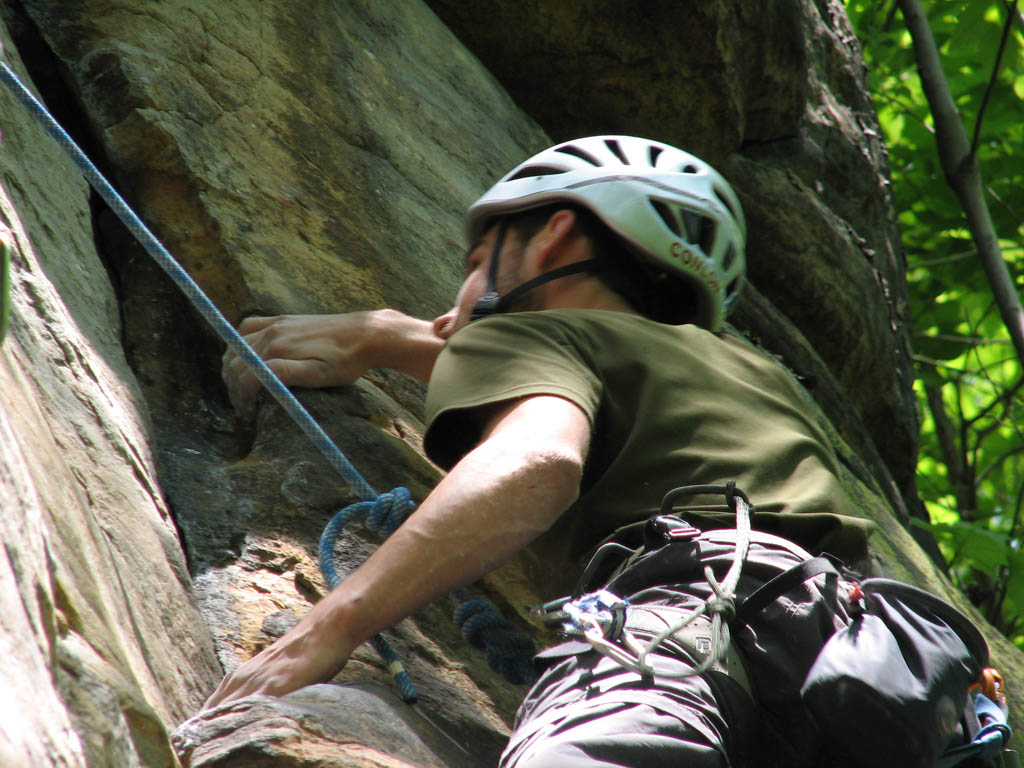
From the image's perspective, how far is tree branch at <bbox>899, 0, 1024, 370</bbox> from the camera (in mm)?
5414

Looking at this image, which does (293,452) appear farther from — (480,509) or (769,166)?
(769,166)

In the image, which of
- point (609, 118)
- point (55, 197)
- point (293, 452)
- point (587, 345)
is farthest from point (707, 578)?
point (609, 118)

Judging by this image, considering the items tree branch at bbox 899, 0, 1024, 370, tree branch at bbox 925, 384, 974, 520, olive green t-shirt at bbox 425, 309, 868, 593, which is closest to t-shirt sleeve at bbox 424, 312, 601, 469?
olive green t-shirt at bbox 425, 309, 868, 593

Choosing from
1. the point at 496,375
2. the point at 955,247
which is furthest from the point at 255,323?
the point at 955,247

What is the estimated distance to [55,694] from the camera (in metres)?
1.33

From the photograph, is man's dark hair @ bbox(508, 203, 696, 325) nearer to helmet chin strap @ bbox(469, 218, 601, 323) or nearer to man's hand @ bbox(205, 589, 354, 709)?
helmet chin strap @ bbox(469, 218, 601, 323)

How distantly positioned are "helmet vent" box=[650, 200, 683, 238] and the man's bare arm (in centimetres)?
110

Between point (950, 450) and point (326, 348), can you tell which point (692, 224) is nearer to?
point (326, 348)

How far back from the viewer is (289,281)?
3.30m

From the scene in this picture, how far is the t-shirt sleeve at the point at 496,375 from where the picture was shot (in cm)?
223

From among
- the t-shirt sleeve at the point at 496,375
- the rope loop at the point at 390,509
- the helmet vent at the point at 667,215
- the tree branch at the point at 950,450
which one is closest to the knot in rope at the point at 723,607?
the t-shirt sleeve at the point at 496,375

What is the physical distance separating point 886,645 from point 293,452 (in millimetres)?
1566

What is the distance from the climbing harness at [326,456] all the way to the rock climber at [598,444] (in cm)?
11

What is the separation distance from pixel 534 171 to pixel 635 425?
3.82 feet
